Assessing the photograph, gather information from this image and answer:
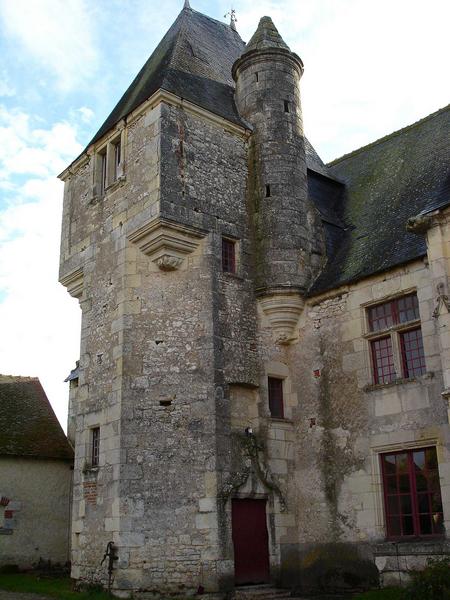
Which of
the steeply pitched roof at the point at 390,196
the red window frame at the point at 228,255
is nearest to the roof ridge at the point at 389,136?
the steeply pitched roof at the point at 390,196

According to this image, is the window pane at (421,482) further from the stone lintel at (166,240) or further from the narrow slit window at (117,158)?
the narrow slit window at (117,158)

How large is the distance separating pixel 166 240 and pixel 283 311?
2832 mm

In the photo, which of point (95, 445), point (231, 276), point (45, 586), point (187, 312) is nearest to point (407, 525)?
point (187, 312)

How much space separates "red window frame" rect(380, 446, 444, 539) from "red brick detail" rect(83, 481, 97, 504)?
536 centimetres

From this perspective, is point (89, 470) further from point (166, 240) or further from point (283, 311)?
point (283, 311)

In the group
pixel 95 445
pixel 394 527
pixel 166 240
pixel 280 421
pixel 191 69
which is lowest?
pixel 394 527

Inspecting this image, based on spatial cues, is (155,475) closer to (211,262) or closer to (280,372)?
(280,372)

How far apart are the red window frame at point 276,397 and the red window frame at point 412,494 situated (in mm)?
2498

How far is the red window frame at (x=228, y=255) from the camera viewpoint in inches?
551

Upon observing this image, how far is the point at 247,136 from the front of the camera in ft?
50.1

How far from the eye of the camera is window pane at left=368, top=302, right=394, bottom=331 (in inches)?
491

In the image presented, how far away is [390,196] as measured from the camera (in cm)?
1458

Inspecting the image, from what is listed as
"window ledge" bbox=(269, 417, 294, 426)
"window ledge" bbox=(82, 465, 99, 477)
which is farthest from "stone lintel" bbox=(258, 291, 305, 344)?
"window ledge" bbox=(82, 465, 99, 477)

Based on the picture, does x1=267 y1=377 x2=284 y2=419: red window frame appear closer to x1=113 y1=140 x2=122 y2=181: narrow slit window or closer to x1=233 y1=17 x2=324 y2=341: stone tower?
x1=233 y1=17 x2=324 y2=341: stone tower
